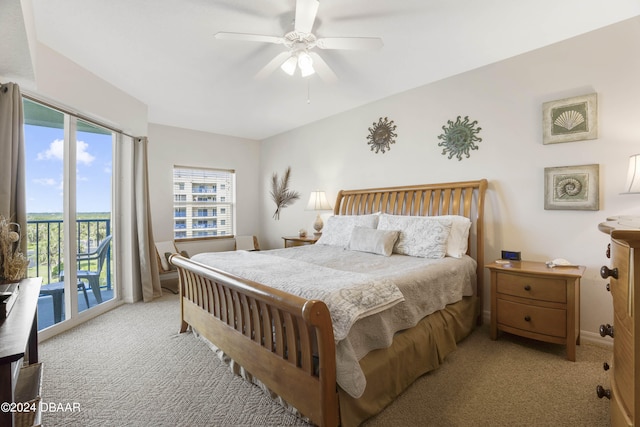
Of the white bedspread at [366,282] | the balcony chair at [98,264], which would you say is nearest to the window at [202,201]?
the balcony chair at [98,264]

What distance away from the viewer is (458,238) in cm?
271

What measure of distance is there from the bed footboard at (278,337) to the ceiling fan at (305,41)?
1.67 m

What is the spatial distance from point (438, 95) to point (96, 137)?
4.01 meters

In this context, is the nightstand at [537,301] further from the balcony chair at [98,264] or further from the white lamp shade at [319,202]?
the balcony chair at [98,264]

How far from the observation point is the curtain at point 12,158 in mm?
2092

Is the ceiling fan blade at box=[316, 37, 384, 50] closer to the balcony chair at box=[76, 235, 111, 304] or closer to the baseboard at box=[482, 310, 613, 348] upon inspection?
the baseboard at box=[482, 310, 613, 348]

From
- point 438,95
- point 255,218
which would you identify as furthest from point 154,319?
point 438,95

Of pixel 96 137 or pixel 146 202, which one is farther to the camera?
pixel 146 202

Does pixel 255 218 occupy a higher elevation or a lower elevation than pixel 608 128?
lower

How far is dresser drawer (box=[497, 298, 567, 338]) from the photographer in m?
2.14

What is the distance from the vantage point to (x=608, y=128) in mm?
2314

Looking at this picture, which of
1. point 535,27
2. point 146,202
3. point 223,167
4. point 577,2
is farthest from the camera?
point 223,167

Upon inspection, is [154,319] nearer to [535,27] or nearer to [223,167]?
[223,167]

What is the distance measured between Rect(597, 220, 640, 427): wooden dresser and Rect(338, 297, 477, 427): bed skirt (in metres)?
0.90
